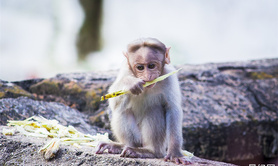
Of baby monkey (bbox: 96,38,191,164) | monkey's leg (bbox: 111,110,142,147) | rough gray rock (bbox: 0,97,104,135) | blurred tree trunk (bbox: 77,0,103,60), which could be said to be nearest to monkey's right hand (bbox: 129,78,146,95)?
baby monkey (bbox: 96,38,191,164)

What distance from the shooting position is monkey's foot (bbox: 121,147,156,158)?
13.9 feet

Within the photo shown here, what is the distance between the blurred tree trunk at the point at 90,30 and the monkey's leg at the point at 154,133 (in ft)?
21.9

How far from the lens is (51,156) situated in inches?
162

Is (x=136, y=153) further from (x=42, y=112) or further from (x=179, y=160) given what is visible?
(x=42, y=112)

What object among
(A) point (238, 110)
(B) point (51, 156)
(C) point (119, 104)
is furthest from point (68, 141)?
(A) point (238, 110)

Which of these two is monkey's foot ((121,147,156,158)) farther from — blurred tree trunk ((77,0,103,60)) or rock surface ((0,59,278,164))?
blurred tree trunk ((77,0,103,60))

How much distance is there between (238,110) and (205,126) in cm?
112

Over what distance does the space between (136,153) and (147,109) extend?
2.34 feet

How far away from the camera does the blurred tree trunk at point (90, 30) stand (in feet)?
34.8

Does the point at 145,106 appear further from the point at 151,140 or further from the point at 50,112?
the point at 50,112

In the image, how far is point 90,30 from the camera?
1120cm

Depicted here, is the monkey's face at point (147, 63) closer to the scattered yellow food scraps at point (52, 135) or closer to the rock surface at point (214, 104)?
the scattered yellow food scraps at point (52, 135)


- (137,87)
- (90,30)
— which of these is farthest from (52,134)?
(90,30)

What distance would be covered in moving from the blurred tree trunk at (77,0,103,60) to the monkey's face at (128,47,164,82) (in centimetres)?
648
